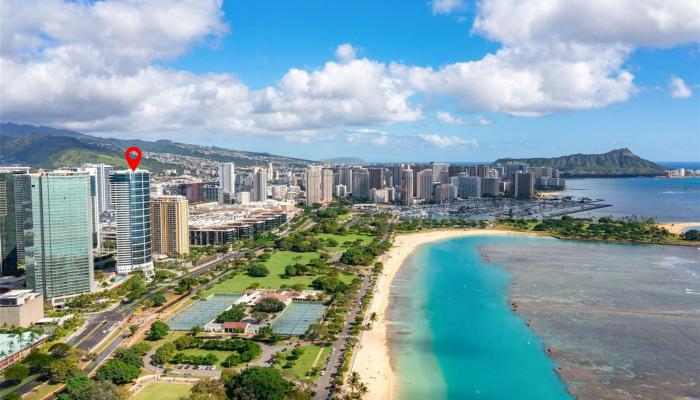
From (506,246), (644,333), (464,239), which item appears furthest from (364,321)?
(464,239)

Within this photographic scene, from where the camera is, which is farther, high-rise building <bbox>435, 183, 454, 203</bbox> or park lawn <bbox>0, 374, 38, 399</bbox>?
high-rise building <bbox>435, 183, 454, 203</bbox>

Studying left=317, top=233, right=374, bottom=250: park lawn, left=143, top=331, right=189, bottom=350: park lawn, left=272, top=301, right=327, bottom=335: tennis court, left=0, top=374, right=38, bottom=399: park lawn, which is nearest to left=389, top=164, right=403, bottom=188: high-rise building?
left=317, top=233, right=374, bottom=250: park lawn

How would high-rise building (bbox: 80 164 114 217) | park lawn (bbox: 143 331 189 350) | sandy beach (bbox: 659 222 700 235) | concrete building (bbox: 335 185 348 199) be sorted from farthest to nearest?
concrete building (bbox: 335 185 348 199) → high-rise building (bbox: 80 164 114 217) → sandy beach (bbox: 659 222 700 235) → park lawn (bbox: 143 331 189 350)

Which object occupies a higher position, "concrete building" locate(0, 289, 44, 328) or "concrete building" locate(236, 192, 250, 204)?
"concrete building" locate(236, 192, 250, 204)

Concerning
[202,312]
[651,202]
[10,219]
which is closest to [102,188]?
[10,219]

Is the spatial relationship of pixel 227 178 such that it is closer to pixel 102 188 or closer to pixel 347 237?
pixel 102 188

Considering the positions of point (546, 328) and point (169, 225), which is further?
point (169, 225)

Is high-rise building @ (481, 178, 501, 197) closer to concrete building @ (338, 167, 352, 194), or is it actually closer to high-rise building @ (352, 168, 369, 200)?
high-rise building @ (352, 168, 369, 200)
